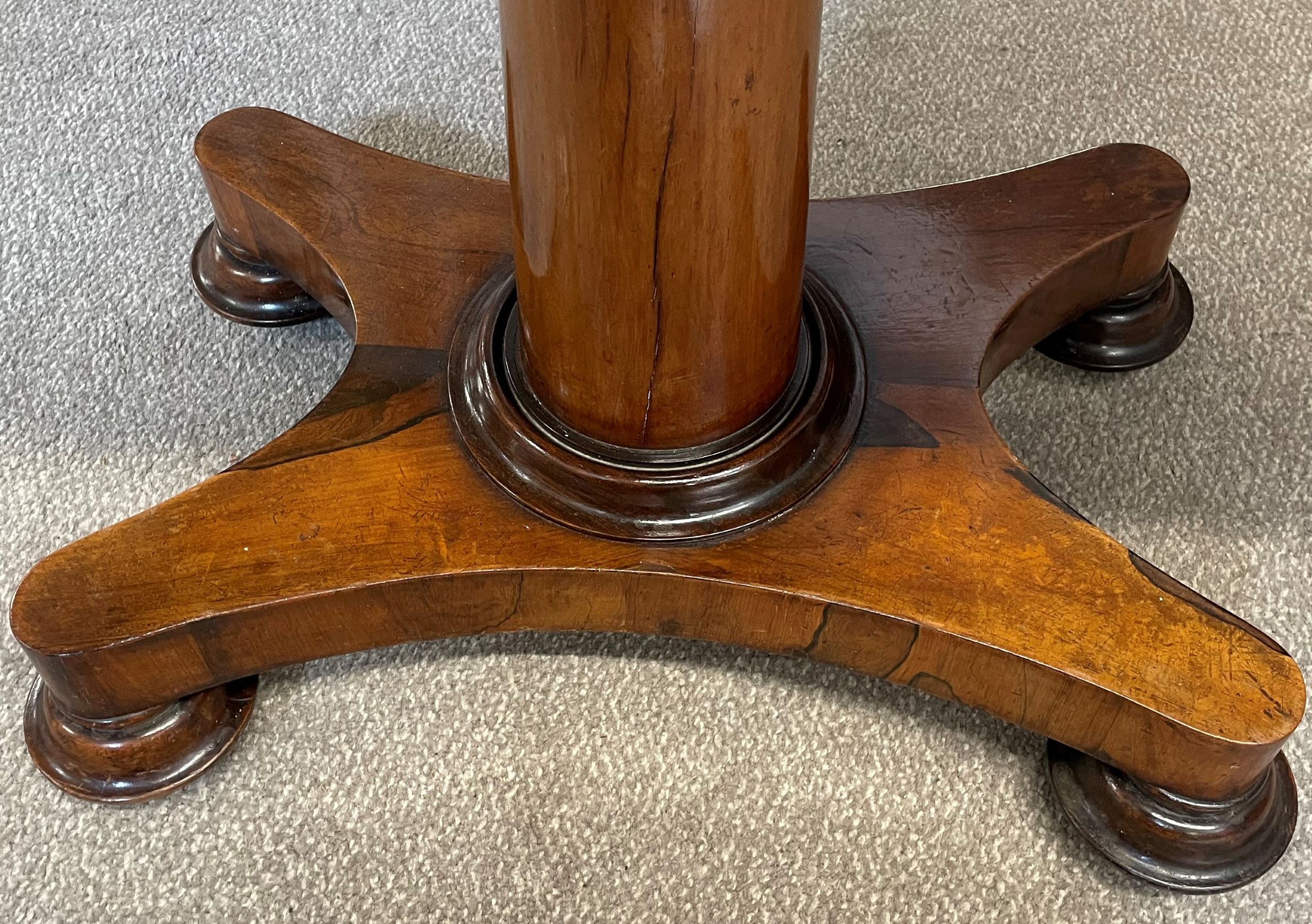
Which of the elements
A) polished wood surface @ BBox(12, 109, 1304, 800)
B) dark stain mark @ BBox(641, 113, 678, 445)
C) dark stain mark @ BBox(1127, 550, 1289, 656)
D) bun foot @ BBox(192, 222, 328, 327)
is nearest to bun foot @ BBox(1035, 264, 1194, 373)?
polished wood surface @ BBox(12, 109, 1304, 800)

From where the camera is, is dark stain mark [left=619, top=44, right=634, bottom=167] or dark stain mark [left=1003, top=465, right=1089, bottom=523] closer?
dark stain mark [left=619, top=44, right=634, bottom=167]

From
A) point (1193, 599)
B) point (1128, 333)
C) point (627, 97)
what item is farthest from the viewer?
point (1128, 333)

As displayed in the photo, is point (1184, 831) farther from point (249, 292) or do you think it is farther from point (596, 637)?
point (249, 292)

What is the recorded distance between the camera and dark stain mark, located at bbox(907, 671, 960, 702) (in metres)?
0.71

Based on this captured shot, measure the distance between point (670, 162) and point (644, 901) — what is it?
14.7 inches

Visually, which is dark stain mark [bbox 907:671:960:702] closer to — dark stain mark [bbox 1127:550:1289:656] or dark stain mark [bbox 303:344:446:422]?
dark stain mark [bbox 1127:550:1289:656]

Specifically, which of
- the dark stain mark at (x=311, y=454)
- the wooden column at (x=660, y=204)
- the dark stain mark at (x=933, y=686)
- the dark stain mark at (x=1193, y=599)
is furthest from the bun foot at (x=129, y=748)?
the dark stain mark at (x=1193, y=599)

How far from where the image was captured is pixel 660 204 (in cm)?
60

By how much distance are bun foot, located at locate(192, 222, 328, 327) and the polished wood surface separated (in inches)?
5.7

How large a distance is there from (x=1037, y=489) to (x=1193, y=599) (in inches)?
3.7

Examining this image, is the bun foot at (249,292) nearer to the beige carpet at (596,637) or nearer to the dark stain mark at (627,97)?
the beige carpet at (596,637)

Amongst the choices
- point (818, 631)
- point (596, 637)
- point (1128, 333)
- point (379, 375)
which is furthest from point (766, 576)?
point (1128, 333)

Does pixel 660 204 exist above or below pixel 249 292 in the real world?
above

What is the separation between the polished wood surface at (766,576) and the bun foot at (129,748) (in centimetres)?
2
